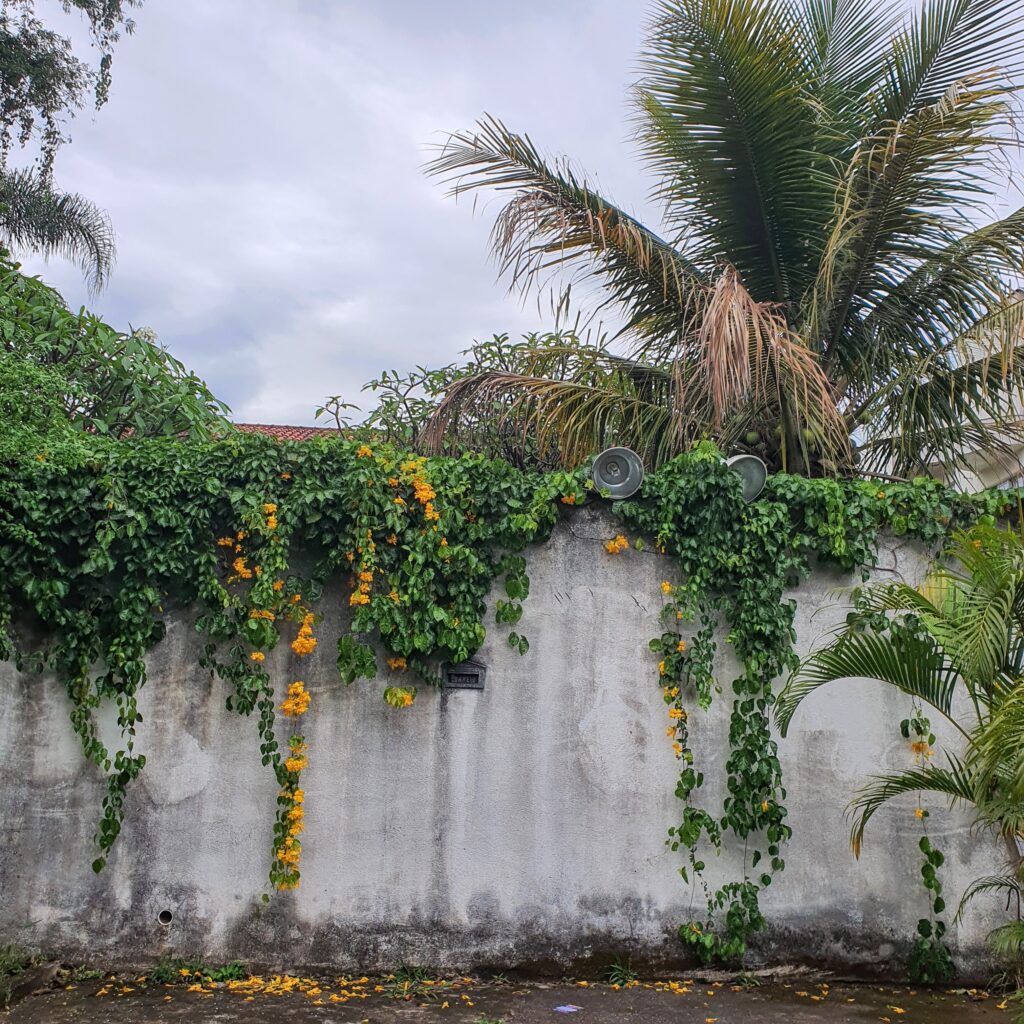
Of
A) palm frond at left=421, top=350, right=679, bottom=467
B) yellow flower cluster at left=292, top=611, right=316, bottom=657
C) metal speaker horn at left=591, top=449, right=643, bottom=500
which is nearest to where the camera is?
yellow flower cluster at left=292, top=611, right=316, bottom=657

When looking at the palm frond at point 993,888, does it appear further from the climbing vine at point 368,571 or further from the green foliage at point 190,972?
the green foliage at point 190,972

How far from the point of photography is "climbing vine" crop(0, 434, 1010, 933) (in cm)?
463

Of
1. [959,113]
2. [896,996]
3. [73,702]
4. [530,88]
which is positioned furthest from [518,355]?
[896,996]

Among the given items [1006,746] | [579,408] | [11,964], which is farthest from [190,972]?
[579,408]

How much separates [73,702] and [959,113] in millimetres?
6331

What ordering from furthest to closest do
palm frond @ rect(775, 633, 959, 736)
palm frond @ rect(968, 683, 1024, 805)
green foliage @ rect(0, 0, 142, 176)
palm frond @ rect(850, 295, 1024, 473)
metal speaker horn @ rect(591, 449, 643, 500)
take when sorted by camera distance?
1. green foliage @ rect(0, 0, 142, 176)
2. palm frond @ rect(850, 295, 1024, 473)
3. metal speaker horn @ rect(591, 449, 643, 500)
4. palm frond @ rect(775, 633, 959, 736)
5. palm frond @ rect(968, 683, 1024, 805)

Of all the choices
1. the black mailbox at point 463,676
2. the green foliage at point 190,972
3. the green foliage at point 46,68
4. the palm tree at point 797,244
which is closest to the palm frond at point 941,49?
the palm tree at point 797,244

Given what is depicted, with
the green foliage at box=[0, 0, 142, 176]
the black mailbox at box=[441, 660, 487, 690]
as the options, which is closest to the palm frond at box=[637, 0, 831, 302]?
the black mailbox at box=[441, 660, 487, 690]

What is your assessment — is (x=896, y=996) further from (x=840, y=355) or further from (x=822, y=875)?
(x=840, y=355)

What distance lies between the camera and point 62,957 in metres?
4.55

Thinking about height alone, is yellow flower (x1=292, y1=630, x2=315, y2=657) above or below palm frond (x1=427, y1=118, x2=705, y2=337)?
below

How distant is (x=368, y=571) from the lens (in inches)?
189

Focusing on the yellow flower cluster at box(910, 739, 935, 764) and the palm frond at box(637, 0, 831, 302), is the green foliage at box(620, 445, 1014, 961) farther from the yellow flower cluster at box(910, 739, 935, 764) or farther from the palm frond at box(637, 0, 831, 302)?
the palm frond at box(637, 0, 831, 302)

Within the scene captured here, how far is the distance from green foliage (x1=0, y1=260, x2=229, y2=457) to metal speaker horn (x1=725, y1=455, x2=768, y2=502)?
154 inches
